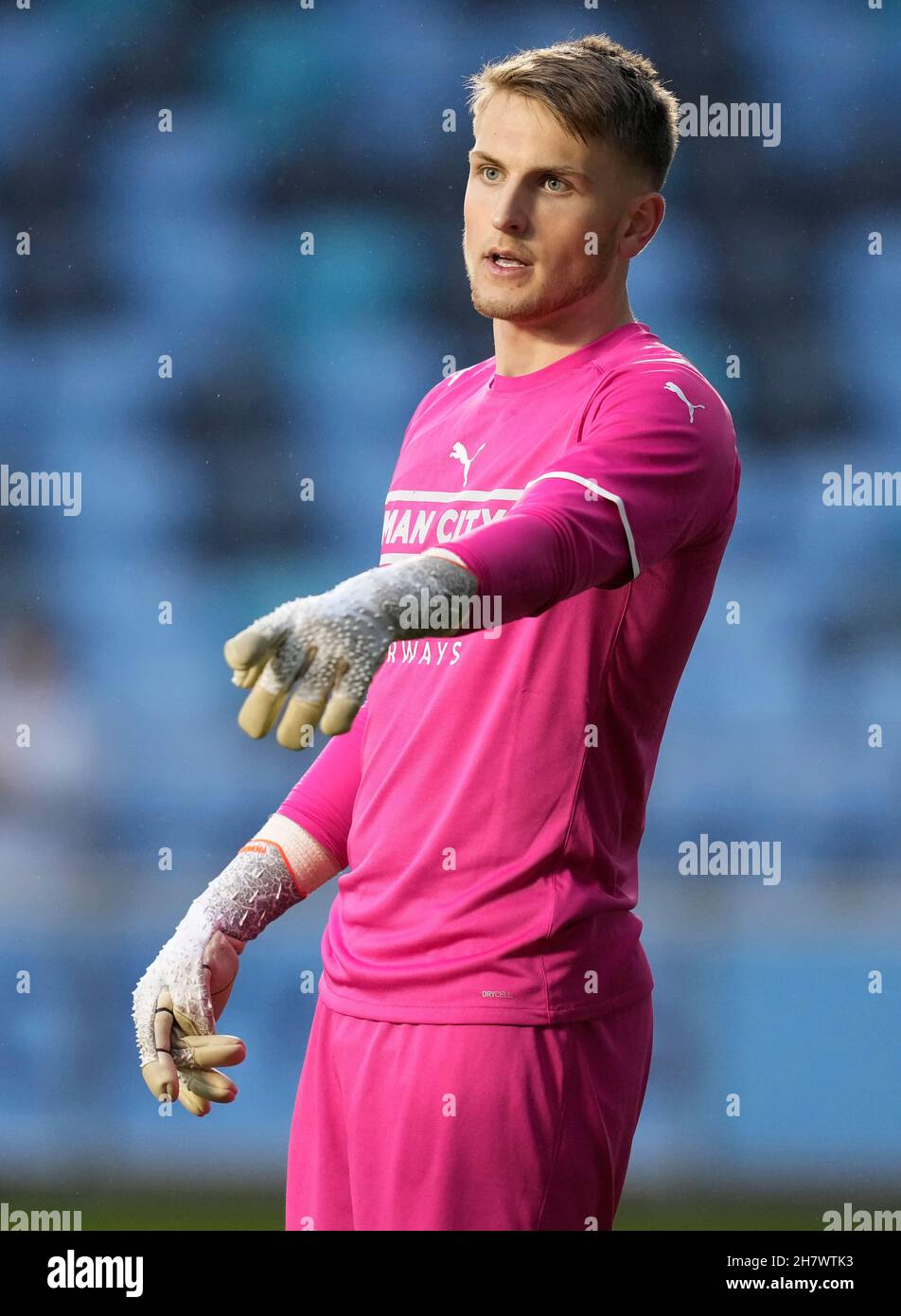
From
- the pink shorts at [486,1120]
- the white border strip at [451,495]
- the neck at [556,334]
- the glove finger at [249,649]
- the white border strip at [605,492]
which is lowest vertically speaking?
the pink shorts at [486,1120]

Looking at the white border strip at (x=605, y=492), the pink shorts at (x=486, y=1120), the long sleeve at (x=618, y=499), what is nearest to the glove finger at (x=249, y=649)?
the long sleeve at (x=618, y=499)

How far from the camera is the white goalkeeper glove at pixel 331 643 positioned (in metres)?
0.86

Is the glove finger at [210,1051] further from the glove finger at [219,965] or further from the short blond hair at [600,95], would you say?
the short blond hair at [600,95]

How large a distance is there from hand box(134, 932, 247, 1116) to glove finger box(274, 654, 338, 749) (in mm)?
448

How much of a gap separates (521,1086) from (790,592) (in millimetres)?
1930

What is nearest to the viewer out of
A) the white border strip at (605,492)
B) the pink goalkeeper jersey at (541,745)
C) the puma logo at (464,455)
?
the white border strip at (605,492)

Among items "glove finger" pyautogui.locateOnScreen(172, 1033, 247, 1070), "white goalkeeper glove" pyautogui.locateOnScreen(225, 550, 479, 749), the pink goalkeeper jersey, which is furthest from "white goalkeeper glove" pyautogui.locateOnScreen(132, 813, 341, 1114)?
"white goalkeeper glove" pyautogui.locateOnScreen(225, 550, 479, 749)

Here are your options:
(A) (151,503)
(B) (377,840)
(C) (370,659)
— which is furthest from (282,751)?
(C) (370,659)

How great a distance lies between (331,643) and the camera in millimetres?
872

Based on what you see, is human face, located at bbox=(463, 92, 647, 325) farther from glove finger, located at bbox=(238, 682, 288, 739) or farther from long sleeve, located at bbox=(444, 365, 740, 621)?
glove finger, located at bbox=(238, 682, 288, 739)

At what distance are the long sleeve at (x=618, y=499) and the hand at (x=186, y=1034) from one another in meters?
0.48

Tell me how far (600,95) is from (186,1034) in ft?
2.60

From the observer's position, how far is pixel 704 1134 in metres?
2.66

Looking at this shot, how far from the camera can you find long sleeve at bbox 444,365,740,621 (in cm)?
93
